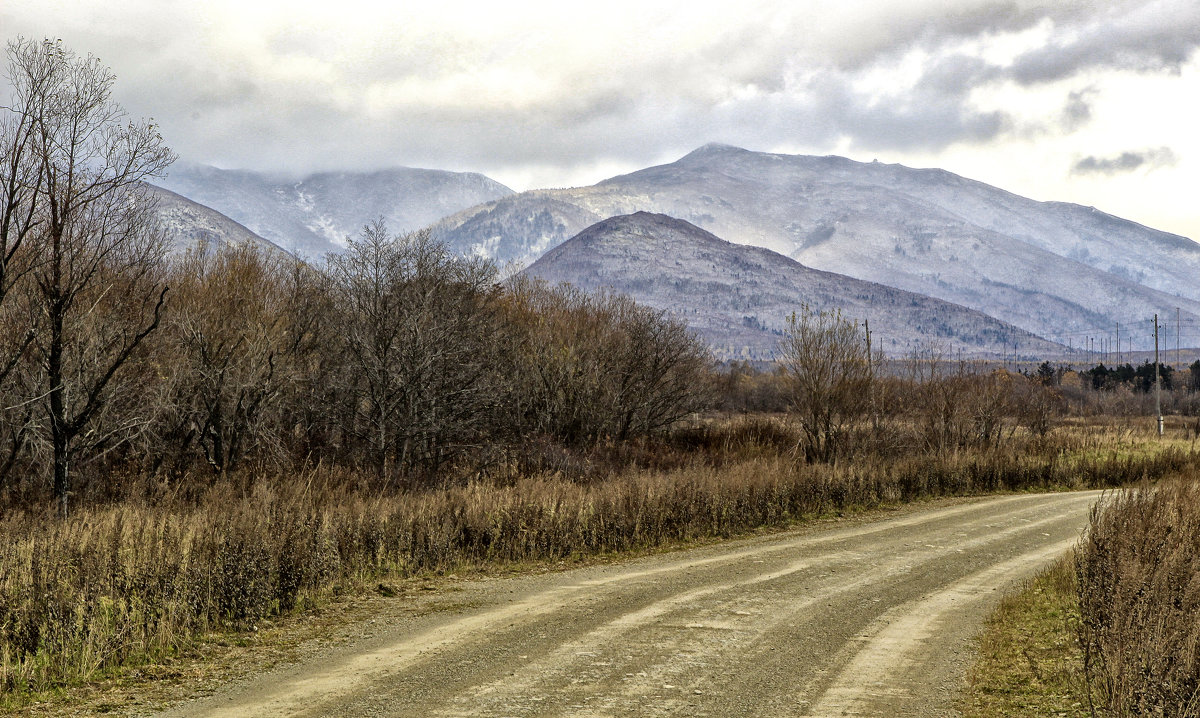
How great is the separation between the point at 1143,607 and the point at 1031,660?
1449 mm

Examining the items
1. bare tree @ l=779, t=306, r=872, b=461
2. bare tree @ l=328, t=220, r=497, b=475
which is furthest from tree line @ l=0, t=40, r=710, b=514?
bare tree @ l=779, t=306, r=872, b=461

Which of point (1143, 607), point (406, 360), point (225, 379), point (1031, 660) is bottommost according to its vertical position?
point (1031, 660)

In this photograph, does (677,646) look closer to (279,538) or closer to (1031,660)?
(1031,660)

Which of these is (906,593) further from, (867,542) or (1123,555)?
(867,542)

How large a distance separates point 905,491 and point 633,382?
13.0m

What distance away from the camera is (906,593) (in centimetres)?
1184

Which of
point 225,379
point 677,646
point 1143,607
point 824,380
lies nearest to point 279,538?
point 677,646

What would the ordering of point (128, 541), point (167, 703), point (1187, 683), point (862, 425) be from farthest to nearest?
point (862, 425) < point (128, 541) < point (167, 703) < point (1187, 683)

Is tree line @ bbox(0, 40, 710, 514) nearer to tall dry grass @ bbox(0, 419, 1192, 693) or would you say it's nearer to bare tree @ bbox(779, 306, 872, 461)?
tall dry grass @ bbox(0, 419, 1192, 693)

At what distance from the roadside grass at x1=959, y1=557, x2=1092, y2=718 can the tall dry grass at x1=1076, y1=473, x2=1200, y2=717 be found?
1.03 ft

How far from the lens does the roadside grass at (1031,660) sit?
748 centimetres

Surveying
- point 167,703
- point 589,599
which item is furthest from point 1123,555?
point 167,703

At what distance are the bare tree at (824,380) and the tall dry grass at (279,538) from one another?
14.1 ft

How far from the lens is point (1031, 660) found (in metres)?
8.77
